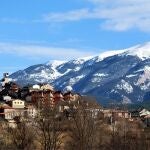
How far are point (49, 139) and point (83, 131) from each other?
8.99 metres

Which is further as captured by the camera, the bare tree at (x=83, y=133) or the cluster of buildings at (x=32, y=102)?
the cluster of buildings at (x=32, y=102)

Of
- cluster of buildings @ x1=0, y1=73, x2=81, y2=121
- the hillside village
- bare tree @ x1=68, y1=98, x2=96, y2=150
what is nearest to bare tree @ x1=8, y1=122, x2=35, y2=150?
the hillside village

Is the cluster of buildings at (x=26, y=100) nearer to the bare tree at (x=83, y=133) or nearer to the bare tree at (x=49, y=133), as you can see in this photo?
the bare tree at (x=49, y=133)

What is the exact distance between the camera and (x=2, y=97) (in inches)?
6009

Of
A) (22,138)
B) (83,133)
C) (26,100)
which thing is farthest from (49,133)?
(26,100)

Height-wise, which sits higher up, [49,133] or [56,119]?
[56,119]

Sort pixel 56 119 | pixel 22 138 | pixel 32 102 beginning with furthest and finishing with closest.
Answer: pixel 32 102 < pixel 56 119 < pixel 22 138

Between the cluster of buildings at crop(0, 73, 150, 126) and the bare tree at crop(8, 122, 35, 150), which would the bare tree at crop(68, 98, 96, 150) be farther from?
the cluster of buildings at crop(0, 73, 150, 126)

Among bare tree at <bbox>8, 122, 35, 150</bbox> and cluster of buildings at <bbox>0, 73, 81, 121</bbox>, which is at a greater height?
cluster of buildings at <bbox>0, 73, 81, 121</bbox>

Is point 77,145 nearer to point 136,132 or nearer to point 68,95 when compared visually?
point 136,132

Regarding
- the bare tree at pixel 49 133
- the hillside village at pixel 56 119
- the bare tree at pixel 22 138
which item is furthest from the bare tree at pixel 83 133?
the bare tree at pixel 22 138

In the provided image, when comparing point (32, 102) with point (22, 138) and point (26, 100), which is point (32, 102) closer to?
point (26, 100)

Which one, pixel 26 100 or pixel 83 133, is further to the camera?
pixel 26 100

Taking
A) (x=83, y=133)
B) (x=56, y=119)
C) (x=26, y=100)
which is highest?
(x=26, y=100)
